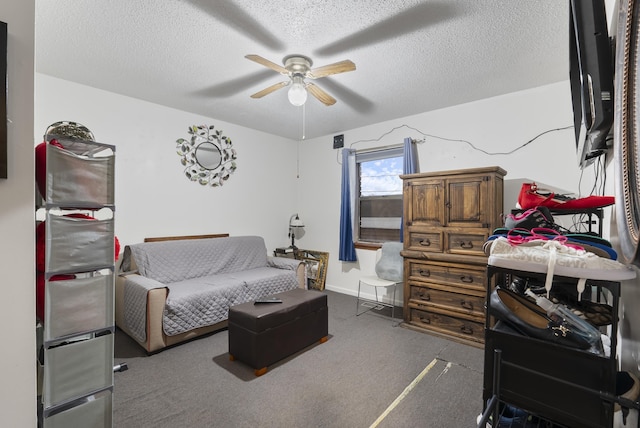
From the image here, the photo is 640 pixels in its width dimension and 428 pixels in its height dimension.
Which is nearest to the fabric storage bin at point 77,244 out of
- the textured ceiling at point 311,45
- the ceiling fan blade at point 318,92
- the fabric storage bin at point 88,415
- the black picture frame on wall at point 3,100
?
the black picture frame on wall at point 3,100

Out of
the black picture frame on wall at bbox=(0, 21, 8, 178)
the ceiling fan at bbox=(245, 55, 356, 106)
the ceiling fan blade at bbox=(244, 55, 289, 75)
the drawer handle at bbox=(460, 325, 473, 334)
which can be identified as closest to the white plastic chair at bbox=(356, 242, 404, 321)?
the drawer handle at bbox=(460, 325, 473, 334)

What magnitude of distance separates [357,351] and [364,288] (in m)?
1.78

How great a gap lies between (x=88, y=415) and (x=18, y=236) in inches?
34.1

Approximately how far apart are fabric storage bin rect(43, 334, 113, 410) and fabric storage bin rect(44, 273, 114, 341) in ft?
0.22

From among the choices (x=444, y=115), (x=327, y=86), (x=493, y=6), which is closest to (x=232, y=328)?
(x=327, y=86)

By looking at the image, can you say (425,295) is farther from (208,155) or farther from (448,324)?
(208,155)

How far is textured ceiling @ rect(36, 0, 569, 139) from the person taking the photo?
186 cm

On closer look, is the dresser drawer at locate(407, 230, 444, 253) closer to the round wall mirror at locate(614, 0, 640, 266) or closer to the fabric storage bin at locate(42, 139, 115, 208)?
the round wall mirror at locate(614, 0, 640, 266)

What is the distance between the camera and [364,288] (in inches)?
173

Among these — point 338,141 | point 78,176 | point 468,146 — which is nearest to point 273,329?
point 78,176

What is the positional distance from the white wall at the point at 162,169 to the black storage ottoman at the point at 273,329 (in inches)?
71.5

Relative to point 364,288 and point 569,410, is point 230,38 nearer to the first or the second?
point 569,410

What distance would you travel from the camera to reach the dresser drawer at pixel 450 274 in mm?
2826

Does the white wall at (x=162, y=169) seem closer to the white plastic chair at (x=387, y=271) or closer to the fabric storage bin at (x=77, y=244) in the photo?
the white plastic chair at (x=387, y=271)
